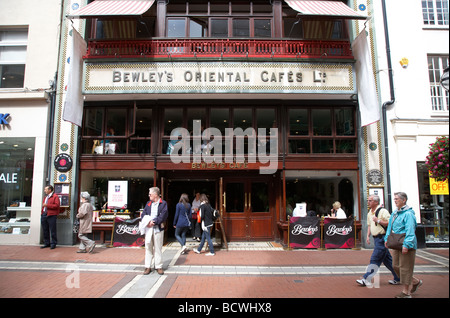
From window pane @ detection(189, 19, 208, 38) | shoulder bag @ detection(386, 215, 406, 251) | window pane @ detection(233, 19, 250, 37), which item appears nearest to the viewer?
shoulder bag @ detection(386, 215, 406, 251)

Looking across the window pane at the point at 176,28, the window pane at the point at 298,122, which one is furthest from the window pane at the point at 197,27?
the window pane at the point at 298,122

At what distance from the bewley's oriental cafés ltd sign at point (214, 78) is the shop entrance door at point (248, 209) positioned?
11.0 ft

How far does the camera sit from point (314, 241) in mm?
9648

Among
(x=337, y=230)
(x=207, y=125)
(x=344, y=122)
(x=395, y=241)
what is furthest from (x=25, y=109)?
(x=395, y=241)

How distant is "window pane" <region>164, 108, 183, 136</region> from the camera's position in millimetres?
10680

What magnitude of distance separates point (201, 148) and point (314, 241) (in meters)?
4.84

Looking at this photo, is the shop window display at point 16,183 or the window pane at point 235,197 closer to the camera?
the shop window display at point 16,183

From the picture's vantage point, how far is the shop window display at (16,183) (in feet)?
34.0

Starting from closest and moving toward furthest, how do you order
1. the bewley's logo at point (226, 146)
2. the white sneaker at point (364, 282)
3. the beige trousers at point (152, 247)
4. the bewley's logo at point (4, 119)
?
the white sneaker at point (364, 282), the beige trousers at point (152, 247), the bewley's logo at point (226, 146), the bewley's logo at point (4, 119)

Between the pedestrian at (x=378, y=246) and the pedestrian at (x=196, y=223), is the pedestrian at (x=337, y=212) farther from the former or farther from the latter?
the pedestrian at (x=196, y=223)

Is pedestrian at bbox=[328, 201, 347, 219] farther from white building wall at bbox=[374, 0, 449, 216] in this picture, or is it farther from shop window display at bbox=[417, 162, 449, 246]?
shop window display at bbox=[417, 162, 449, 246]

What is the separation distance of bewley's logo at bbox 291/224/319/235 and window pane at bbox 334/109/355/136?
3.51m

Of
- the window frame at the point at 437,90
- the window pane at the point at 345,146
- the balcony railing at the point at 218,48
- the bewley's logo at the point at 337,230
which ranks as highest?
the balcony railing at the point at 218,48

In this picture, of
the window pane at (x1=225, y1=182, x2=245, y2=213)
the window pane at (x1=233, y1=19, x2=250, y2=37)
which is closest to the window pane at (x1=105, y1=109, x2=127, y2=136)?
the window pane at (x1=225, y1=182, x2=245, y2=213)
